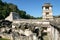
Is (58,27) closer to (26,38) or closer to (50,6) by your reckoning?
(26,38)

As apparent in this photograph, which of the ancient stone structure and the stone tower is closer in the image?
the ancient stone structure

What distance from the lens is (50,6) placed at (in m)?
45.6

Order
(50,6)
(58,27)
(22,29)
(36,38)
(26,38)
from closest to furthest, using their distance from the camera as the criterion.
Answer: (58,27) → (36,38) → (26,38) → (22,29) → (50,6)

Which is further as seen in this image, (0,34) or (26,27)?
(26,27)

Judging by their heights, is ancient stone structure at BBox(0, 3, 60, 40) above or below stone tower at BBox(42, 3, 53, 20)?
below

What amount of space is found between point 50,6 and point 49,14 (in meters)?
2.25

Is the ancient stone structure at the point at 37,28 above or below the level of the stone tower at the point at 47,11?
below

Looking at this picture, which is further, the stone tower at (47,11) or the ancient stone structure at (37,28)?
the stone tower at (47,11)

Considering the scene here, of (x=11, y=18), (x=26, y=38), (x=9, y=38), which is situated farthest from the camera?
(x=11, y=18)

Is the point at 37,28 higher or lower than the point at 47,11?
lower

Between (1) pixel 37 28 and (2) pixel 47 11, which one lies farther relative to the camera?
(2) pixel 47 11

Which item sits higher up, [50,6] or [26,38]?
[50,6]

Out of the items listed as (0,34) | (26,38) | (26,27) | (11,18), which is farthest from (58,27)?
(11,18)

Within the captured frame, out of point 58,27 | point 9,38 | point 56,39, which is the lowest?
point 9,38
